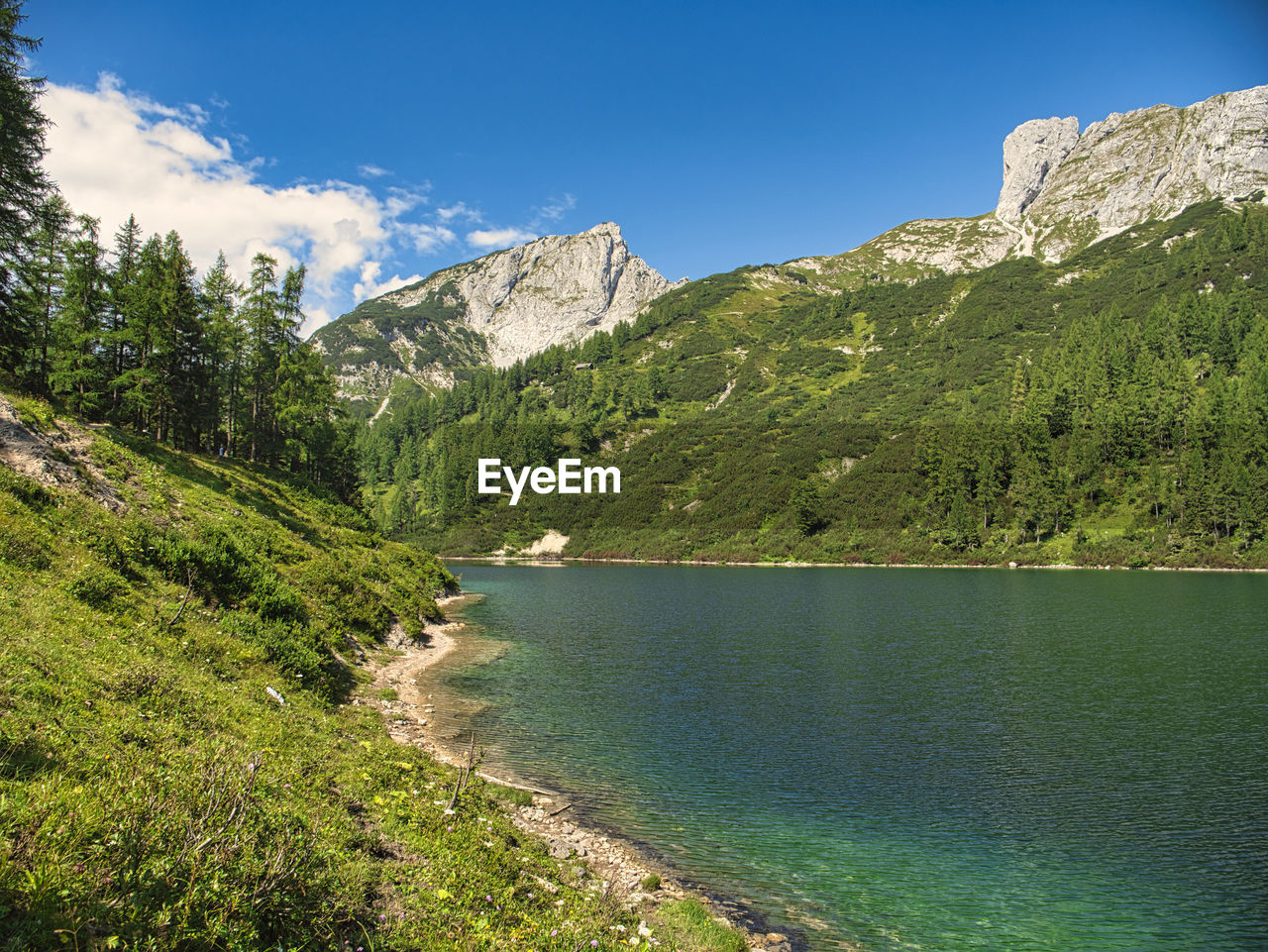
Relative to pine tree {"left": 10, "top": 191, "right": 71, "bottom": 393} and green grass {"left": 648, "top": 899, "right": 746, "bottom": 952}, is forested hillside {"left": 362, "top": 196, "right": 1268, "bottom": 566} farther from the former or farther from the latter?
green grass {"left": 648, "top": 899, "right": 746, "bottom": 952}

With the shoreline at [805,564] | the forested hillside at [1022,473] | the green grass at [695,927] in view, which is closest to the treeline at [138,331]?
the green grass at [695,927]

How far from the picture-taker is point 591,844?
1525cm

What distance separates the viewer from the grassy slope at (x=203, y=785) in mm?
5906

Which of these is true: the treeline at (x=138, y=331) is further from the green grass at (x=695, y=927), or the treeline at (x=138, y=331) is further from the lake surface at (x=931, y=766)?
the green grass at (x=695, y=927)

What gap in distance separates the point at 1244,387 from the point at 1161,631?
393ft

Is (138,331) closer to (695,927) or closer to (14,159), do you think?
(14,159)

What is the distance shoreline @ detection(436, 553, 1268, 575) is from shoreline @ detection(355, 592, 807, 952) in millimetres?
112198

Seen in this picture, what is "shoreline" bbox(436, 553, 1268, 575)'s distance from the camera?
102m

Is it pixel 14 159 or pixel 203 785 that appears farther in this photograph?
pixel 14 159

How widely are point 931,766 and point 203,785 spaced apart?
21493 millimetres

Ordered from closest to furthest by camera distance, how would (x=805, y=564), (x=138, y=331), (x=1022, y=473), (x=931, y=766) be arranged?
(x=931, y=766) → (x=138, y=331) → (x=1022, y=473) → (x=805, y=564)

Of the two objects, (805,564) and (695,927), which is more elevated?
(695,927)

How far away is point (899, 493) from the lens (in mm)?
145250

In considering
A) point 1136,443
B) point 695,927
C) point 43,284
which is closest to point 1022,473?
point 1136,443
